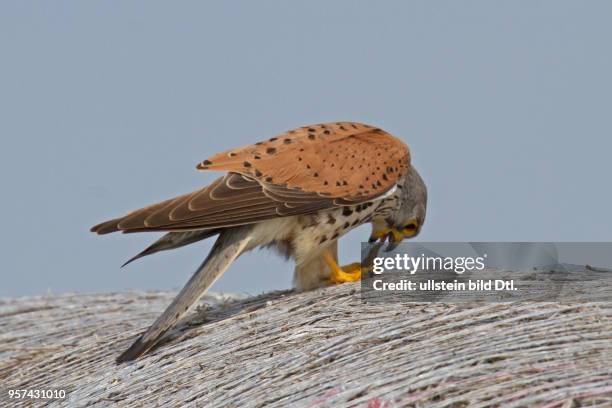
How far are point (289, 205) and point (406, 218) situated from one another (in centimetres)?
108

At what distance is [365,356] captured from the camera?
5609mm

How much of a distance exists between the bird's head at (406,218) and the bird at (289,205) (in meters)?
0.02

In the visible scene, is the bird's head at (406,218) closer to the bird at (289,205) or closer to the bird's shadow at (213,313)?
the bird at (289,205)

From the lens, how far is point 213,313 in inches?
276

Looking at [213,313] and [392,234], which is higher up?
[392,234]

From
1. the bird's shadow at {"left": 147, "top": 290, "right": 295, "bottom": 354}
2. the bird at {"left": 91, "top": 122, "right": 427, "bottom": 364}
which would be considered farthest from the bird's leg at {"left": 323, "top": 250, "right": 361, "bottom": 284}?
the bird's shadow at {"left": 147, "top": 290, "right": 295, "bottom": 354}

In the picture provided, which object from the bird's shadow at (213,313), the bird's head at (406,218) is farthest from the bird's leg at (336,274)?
the bird's head at (406,218)

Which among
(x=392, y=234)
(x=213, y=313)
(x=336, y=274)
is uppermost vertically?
(x=392, y=234)

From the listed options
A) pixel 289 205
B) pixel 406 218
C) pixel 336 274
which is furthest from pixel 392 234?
pixel 289 205

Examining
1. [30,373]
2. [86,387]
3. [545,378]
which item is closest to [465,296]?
[545,378]

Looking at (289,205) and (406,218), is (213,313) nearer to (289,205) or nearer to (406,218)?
(289,205)

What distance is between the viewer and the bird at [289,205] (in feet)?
20.6

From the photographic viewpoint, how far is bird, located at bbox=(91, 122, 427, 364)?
6.27 m

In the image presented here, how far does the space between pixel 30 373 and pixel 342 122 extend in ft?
7.41
